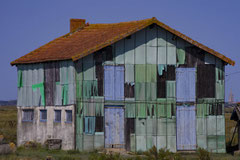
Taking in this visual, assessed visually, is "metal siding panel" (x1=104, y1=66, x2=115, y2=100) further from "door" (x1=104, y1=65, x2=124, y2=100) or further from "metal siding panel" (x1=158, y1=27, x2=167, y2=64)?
"metal siding panel" (x1=158, y1=27, x2=167, y2=64)

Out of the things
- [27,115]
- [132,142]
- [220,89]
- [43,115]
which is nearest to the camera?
[132,142]

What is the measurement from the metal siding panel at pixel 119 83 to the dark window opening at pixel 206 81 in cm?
457

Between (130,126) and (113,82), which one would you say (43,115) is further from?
(130,126)

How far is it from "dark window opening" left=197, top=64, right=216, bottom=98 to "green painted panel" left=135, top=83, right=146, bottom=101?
3316mm

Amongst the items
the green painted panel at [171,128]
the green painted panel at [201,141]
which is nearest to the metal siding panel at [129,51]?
the green painted panel at [171,128]

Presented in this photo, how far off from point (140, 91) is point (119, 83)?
1336 mm

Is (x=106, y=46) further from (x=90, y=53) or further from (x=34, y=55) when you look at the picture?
(x=34, y=55)

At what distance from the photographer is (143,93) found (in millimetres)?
28469

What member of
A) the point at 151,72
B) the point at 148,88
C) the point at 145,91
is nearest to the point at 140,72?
the point at 151,72

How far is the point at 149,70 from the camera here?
2850 cm

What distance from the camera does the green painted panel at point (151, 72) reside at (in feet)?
93.5

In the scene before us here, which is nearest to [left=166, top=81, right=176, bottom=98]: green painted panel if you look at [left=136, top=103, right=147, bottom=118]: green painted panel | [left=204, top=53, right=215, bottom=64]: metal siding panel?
[left=136, top=103, right=147, bottom=118]: green painted panel

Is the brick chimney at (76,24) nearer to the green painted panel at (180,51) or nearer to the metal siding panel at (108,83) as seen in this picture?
the metal siding panel at (108,83)

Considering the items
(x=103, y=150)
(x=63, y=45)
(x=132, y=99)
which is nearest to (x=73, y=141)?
(x=103, y=150)
